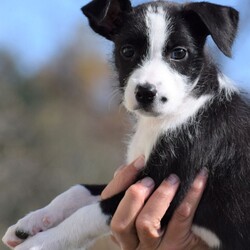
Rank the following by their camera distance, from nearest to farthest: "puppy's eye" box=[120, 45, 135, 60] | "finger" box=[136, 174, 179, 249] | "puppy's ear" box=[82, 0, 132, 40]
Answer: "finger" box=[136, 174, 179, 249], "puppy's eye" box=[120, 45, 135, 60], "puppy's ear" box=[82, 0, 132, 40]

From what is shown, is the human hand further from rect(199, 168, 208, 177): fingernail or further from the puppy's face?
the puppy's face

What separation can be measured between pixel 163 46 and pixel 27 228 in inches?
52.6

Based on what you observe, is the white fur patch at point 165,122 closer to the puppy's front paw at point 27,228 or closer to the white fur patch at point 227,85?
the white fur patch at point 227,85

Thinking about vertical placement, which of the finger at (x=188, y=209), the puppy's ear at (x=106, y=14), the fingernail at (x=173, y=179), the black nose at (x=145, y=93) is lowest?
the finger at (x=188, y=209)

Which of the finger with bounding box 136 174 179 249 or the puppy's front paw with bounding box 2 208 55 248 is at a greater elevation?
the puppy's front paw with bounding box 2 208 55 248

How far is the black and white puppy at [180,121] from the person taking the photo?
360 cm

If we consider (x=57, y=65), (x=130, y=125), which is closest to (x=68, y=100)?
(x=57, y=65)

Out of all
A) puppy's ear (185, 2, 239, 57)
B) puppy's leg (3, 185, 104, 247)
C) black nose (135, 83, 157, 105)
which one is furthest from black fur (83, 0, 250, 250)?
puppy's leg (3, 185, 104, 247)

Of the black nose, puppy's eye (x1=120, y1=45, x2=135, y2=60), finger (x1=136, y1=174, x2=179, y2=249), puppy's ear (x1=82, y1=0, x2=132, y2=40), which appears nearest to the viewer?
the black nose

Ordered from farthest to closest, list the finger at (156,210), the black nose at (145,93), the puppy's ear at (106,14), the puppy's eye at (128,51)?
the puppy's ear at (106,14) → the puppy's eye at (128,51) → the finger at (156,210) → the black nose at (145,93)

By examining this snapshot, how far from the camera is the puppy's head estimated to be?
352 centimetres

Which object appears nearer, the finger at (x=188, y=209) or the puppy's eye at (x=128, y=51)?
the finger at (x=188, y=209)

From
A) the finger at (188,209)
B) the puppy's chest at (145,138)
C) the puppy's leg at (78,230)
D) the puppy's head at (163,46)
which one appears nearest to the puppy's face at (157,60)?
the puppy's head at (163,46)

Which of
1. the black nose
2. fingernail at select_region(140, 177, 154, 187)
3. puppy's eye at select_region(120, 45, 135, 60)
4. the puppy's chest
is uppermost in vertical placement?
puppy's eye at select_region(120, 45, 135, 60)
